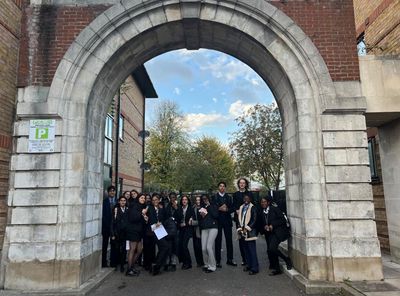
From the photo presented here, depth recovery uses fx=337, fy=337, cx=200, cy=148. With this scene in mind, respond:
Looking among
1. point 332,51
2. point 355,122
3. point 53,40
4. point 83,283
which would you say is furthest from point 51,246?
point 332,51

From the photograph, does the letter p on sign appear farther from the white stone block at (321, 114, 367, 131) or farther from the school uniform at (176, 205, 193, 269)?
the white stone block at (321, 114, 367, 131)

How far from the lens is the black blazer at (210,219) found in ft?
27.2

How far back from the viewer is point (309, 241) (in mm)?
6922

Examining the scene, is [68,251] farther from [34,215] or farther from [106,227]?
[106,227]

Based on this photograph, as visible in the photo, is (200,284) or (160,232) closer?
(200,284)

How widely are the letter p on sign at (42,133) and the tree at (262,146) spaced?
19.4 m

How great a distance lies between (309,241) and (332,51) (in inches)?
165

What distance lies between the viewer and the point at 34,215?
7000mm

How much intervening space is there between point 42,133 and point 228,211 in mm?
4850

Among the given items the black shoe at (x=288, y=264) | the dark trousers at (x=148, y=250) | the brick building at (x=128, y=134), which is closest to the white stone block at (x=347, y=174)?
the black shoe at (x=288, y=264)

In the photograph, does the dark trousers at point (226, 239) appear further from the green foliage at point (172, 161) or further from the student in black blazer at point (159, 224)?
the green foliage at point (172, 161)

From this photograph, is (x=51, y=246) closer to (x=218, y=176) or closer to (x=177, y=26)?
(x=177, y=26)

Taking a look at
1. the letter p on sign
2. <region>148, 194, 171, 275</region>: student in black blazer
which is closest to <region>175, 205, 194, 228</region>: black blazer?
<region>148, 194, 171, 275</region>: student in black blazer

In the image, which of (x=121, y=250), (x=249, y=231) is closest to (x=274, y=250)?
(x=249, y=231)
